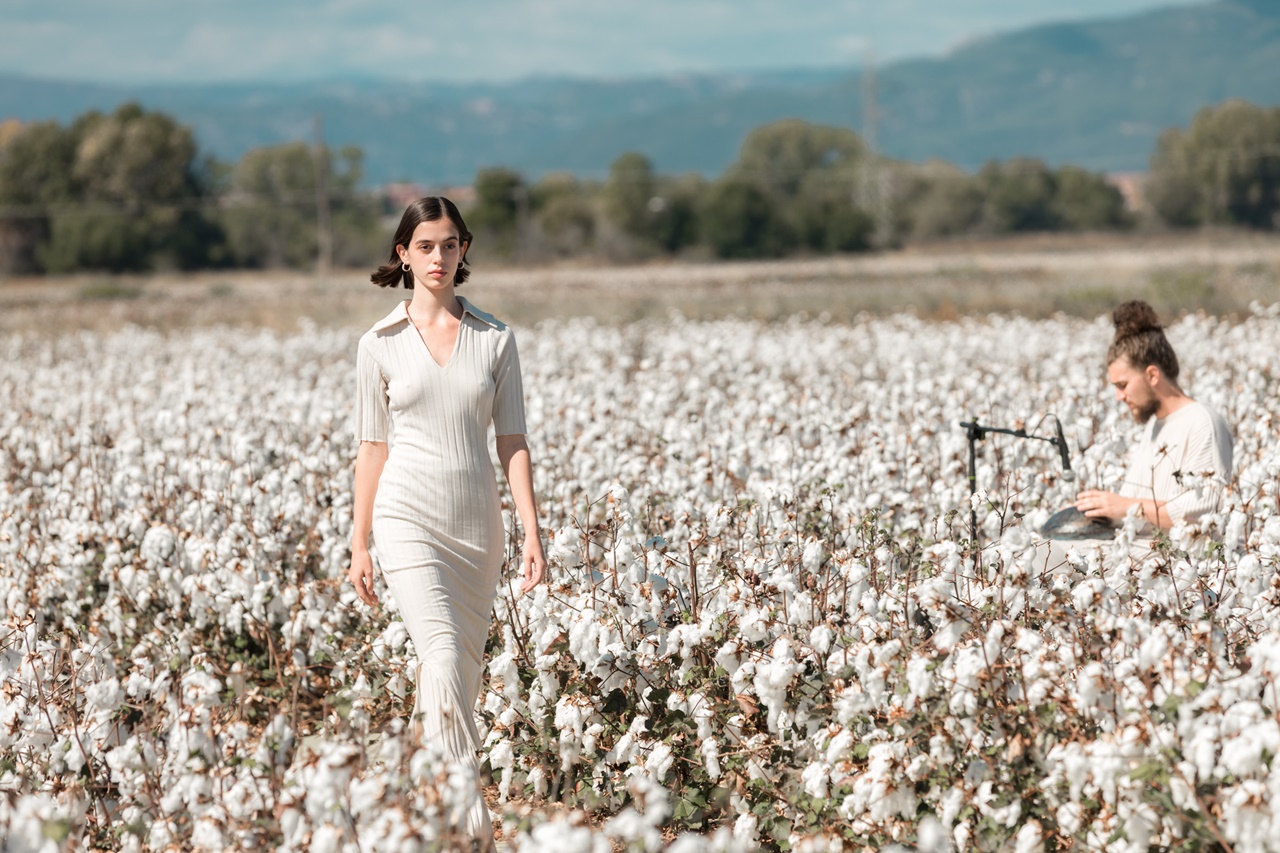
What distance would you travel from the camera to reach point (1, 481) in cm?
731

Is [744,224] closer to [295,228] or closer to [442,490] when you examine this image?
[295,228]

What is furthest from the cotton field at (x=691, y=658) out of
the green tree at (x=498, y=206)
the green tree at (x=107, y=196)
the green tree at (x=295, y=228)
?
the green tree at (x=498, y=206)

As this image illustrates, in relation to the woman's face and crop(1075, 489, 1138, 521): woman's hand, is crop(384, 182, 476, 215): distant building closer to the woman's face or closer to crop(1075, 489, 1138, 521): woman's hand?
crop(1075, 489, 1138, 521): woman's hand

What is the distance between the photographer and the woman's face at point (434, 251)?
3.76 m

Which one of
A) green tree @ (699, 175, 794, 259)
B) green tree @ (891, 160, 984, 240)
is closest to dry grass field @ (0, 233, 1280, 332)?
green tree @ (699, 175, 794, 259)

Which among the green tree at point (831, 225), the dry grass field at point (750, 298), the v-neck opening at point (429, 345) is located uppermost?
the green tree at point (831, 225)

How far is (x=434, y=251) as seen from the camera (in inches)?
148

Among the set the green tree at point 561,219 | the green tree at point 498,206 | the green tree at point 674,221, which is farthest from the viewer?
the green tree at point 674,221

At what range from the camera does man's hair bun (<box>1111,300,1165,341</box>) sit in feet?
17.0

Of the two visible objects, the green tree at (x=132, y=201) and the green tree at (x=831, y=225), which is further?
the green tree at (x=831, y=225)

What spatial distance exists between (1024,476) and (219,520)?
330 centimetres

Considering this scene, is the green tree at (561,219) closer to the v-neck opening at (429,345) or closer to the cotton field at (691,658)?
the cotton field at (691,658)

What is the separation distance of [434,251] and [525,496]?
709mm

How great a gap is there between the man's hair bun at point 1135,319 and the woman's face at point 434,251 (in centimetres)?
268
